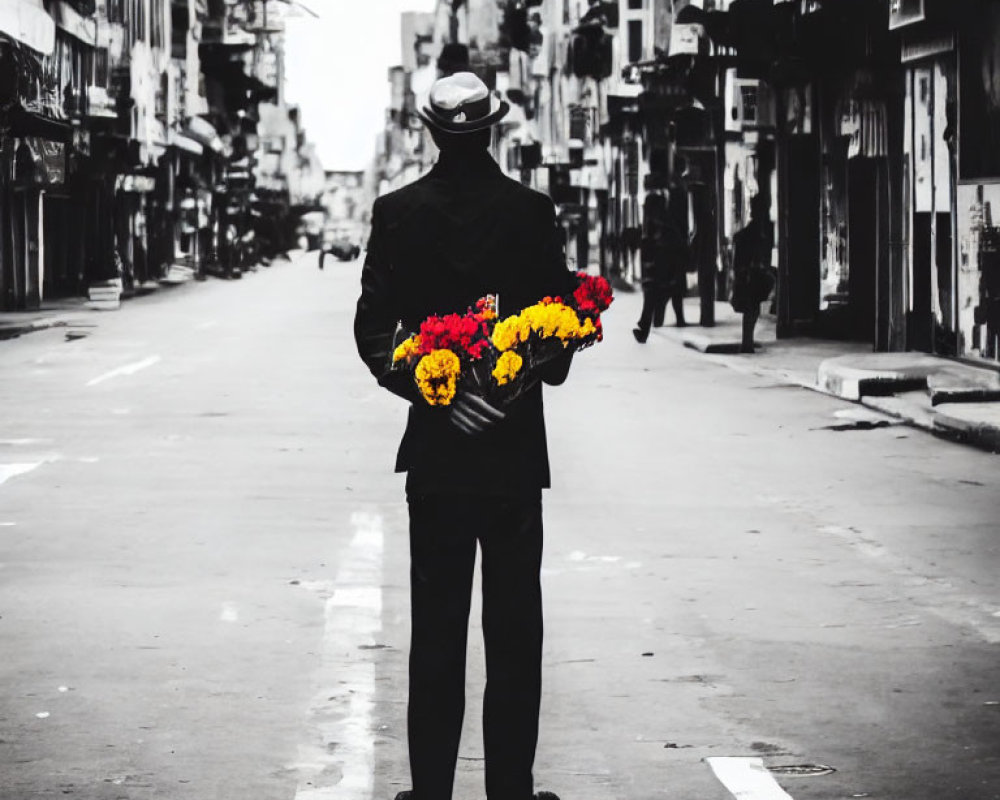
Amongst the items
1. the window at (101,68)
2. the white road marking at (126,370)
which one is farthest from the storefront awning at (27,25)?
the window at (101,68)

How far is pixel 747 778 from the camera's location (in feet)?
20.2

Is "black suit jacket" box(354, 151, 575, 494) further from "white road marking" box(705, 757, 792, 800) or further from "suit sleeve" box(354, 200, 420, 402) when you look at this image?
"white road marking" box(705, 757, 792, 800)

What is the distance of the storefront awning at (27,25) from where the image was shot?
3706 cm

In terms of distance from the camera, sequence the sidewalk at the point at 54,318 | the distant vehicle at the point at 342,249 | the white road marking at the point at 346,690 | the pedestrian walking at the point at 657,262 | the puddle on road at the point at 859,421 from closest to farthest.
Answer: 1. the white road marking at the point at 346,690
2. the puddle on road at the point at 859,421
3. the pedestrian walking at the point at 657,262
4. the sidewalk at the point at 54,318
5. the distant vehicle at the point at 342,249

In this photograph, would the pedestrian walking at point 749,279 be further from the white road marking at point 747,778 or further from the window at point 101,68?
the window at point 101,68

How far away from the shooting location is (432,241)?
17.7ft

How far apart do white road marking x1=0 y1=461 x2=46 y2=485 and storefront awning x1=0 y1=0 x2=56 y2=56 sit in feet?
77.6

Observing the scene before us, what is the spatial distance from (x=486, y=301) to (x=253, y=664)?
2.78 meters

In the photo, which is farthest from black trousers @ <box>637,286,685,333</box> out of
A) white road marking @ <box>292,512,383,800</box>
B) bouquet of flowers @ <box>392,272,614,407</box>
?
bouquet of flowers @ <box>392,272,614,407</box>

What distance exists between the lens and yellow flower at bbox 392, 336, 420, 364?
17.4 ft

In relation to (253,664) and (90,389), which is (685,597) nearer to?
(253,664)

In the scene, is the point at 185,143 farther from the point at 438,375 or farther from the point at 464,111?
the point at 438,375

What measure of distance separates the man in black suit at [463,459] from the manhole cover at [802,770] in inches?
41.6

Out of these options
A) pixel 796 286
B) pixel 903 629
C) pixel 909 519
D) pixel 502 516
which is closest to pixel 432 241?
pixel 502 516
